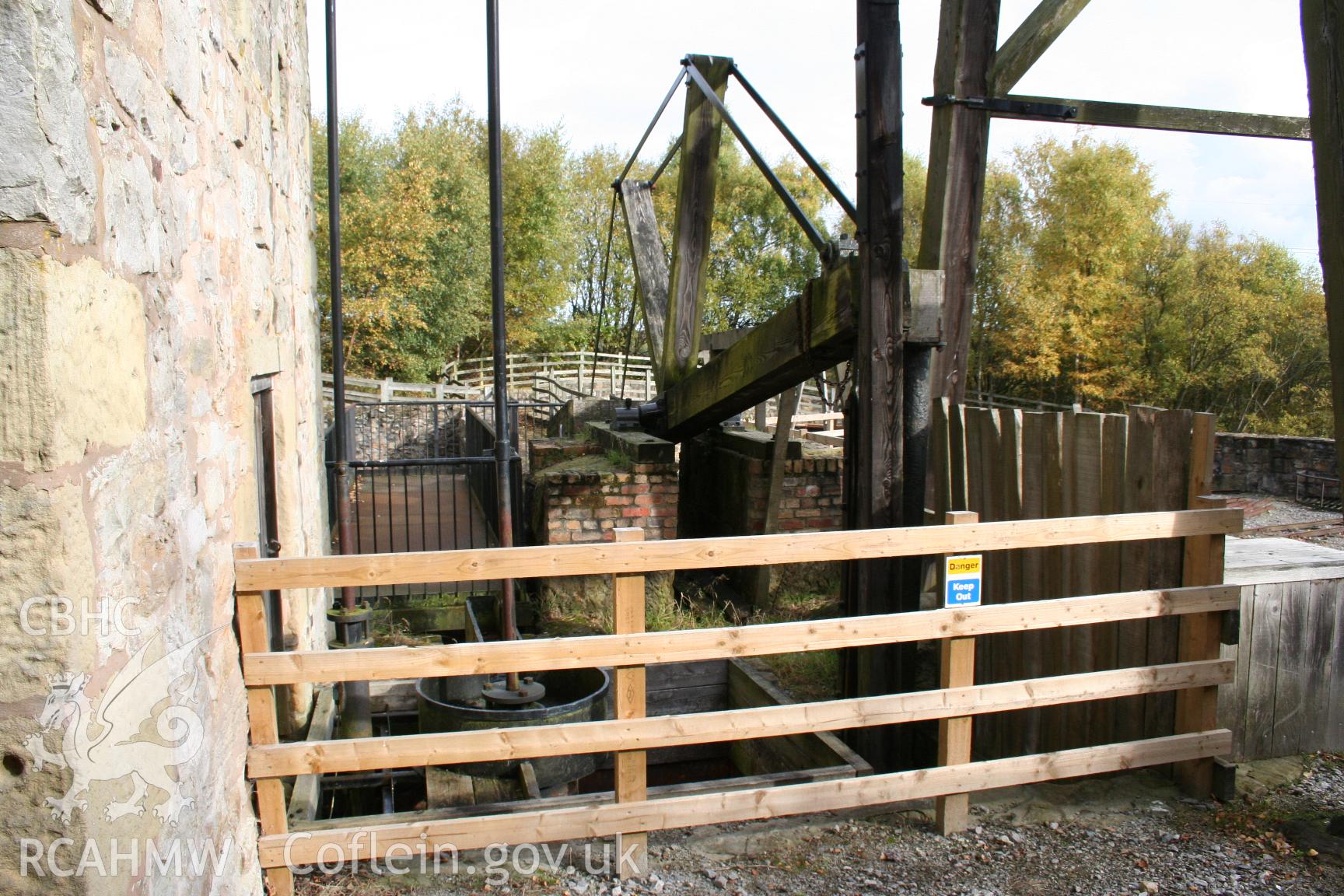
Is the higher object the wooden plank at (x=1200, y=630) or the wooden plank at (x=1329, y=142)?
the wooden plank at (x=1329, y=142)

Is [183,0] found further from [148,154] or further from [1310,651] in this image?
[1310,651]

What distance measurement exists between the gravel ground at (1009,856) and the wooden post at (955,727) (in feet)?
0.22

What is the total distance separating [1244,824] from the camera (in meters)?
3.25

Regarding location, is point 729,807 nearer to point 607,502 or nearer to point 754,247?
point 607,502

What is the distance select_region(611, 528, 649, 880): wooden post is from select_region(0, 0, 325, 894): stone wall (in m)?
1.07

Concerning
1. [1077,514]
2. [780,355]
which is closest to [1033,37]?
[780,355]

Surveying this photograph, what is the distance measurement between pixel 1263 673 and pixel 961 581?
59.5 inches

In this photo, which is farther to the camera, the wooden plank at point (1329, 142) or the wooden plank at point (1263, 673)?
the wooden plank at point (1263, 673)

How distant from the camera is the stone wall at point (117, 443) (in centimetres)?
158

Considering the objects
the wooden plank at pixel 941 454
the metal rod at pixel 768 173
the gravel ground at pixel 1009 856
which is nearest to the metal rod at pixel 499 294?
the gravel ground at pixel 1009 856

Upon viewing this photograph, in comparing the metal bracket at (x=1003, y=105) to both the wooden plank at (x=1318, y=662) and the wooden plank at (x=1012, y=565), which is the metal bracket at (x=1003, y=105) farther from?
the wooden plank at (x=1318, y=662)

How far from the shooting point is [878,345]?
3.78 m

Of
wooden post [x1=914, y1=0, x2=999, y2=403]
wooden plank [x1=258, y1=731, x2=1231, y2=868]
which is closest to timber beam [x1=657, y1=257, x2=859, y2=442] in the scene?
wooden post [x1=914, y1=0, x2=999, y2=403]

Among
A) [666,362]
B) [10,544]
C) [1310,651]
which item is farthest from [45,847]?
[666,362]
